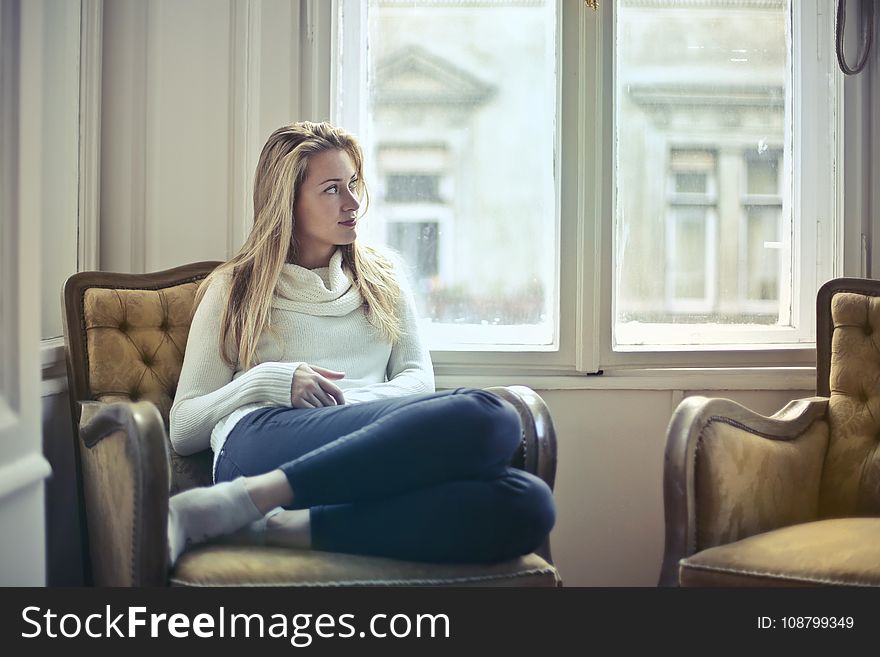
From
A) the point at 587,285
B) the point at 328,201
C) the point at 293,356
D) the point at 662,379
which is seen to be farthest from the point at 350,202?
the point at 662,379

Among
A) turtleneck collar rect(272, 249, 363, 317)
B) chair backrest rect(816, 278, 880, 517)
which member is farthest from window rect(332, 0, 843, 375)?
turtleneck collar rect(272, 249, 363, 317)

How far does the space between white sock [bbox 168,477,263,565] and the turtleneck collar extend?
58cm

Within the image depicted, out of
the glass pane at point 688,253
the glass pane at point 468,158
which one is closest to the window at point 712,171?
the glass pane at point 688,253

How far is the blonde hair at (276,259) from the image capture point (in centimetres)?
181

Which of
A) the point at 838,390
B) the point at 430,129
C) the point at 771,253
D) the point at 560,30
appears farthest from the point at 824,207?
the point at 430,129

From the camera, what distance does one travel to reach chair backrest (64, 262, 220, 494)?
185 cm

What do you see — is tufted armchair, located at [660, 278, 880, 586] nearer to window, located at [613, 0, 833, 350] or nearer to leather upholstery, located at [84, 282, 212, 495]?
window, located at [613, 0, 833, 350]

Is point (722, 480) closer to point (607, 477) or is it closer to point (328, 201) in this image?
point (607, 477)

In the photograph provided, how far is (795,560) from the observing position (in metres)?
1.39

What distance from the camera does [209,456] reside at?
1853mm

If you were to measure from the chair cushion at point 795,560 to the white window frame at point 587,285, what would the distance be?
2.65 feet

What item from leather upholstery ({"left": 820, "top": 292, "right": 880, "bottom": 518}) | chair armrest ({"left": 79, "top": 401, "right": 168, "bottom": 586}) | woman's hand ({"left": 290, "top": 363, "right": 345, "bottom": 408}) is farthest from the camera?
leather upholstery ({"left": 820, "top": 292, "right": 880, "bottom": 518})

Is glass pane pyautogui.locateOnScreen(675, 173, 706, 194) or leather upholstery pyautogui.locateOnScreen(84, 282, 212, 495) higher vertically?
glass pane pyautogui.locateOnScreen(675, 173, 706, 194)

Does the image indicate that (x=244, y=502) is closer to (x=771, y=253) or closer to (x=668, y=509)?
(x=668, y=509)
